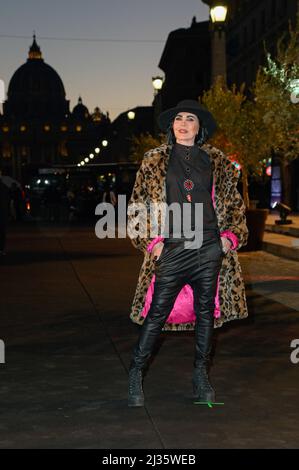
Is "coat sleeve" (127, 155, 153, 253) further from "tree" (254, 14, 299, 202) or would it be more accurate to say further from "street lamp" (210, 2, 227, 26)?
"street lamp" (210, 2, 227, 26)

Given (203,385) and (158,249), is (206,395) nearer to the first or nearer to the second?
(203,385)

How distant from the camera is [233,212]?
224 inches

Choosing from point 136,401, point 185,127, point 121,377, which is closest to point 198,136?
point 185,127

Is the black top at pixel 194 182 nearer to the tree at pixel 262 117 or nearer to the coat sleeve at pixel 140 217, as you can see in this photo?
the coat sleeve at pixel 140 217

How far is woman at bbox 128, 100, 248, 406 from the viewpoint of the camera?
5.52 m

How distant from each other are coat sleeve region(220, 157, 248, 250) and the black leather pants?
105 mm

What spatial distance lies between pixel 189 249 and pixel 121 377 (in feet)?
5.30

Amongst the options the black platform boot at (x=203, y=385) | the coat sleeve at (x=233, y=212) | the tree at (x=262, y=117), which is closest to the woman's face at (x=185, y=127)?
the coat sleeve at (x=233, y=212)

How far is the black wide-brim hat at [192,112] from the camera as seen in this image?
570 centimetres

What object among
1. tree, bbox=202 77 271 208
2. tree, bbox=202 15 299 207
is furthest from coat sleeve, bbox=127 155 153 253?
tree, bbox=202 77 271 208

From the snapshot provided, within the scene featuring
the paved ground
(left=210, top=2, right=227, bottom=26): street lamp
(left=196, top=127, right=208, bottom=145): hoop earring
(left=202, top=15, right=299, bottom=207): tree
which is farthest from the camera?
(left=202, top=15, right=299, bottom=207): tree

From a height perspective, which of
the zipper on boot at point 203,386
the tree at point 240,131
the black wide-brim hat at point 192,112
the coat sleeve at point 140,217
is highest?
the tree at point 240,131
